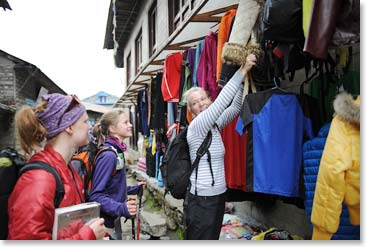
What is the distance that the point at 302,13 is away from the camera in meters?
1.24

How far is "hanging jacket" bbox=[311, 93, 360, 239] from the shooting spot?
43.6 inches

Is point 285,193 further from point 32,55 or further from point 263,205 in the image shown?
point 32,55

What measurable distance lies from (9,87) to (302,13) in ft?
14.8

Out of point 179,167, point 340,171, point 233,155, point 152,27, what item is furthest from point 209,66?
point 152,27

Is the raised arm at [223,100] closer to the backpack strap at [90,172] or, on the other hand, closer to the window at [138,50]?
the backpack strap at [90,172]

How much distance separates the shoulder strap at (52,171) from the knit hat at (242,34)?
3.23ft

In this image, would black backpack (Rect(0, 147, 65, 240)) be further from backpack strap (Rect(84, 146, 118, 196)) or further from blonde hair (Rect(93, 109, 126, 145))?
blonde hair (Rect(93, 109, 126, 145))

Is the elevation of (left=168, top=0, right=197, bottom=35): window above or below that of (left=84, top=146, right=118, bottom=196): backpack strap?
above

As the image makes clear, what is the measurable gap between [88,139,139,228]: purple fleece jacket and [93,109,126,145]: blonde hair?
0.85 ft

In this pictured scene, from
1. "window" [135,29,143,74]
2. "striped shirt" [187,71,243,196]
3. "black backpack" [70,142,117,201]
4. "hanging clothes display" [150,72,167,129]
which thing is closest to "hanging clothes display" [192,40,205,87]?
"striped shirt" [187,71,243,196]

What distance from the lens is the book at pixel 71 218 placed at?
0.97 meters

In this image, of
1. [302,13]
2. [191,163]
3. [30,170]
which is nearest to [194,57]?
[191,163]

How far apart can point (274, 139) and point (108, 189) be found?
33.3 inches

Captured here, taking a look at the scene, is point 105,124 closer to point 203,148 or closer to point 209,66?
point 203,148
